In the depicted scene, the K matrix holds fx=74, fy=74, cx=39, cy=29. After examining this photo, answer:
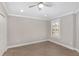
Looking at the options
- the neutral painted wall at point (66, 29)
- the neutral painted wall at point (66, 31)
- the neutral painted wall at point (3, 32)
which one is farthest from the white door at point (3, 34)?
the neutral painted wall at point (66, 29)

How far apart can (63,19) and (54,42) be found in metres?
0.47

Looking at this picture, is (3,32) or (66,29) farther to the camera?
(66,29)

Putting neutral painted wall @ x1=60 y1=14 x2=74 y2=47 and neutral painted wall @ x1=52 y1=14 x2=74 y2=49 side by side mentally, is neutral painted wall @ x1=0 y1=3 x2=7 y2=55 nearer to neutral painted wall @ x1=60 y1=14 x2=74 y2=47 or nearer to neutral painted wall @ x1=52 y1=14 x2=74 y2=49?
neutral painted wall @ x1=52 y1=14 x2=74 y2=49

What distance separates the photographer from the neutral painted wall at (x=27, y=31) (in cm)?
123

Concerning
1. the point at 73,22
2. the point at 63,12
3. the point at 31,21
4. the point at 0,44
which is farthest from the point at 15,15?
the point at 73,22

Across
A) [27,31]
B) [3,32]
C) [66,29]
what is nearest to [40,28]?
[27,31]

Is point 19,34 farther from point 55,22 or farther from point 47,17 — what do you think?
point 55,22

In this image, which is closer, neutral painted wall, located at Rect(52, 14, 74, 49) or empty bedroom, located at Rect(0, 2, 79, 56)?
empty bedroom, located at Rect(0, 2, 79, 56)

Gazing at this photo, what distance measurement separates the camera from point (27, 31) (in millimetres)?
1391

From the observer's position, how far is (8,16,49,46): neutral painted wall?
1.23 meters

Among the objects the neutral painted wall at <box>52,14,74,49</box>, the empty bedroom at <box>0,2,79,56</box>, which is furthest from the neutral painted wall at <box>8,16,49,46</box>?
the neutral painted wall at <box>52,14,74,49</box>

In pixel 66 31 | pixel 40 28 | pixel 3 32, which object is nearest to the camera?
pixel 3 32

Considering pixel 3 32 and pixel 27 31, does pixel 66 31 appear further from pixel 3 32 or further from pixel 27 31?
pixel 3 32

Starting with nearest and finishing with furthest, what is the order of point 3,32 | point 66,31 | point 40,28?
point 3,32 < point 40,28 < point 66,31
